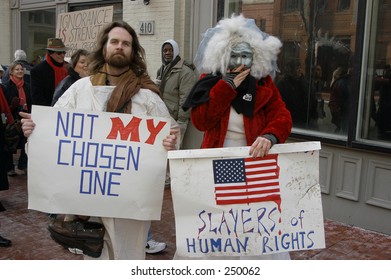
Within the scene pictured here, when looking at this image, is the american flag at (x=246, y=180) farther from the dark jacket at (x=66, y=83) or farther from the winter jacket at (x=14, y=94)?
the winter jacket at (x=14, y=94)

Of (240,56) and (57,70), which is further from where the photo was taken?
(57,70)

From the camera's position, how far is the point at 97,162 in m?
2.73

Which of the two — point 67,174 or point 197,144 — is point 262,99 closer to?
point 67,174

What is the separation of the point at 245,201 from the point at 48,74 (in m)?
3.68

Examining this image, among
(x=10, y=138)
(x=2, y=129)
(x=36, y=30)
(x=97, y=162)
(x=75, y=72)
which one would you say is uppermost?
(x=36, y=30)

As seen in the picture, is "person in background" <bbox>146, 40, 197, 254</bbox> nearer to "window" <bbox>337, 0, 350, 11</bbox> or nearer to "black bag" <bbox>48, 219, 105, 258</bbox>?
"window" <bbox>337, 0, 350, 11</bbox>

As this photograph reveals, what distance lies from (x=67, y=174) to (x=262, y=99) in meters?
1.24

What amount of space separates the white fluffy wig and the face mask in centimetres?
2

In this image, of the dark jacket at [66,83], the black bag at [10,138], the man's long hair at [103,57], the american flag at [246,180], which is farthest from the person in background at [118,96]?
the black bag at [10,138]

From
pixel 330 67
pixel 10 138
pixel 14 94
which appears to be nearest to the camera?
pixel 10 138

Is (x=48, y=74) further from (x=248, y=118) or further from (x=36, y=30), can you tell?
(x=36, y=30)

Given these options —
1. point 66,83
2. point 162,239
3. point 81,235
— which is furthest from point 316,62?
point 81,235

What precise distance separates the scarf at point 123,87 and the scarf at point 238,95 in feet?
0.93

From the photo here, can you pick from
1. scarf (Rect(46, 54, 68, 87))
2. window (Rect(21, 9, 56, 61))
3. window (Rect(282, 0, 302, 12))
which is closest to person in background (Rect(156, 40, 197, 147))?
scarf (Rect(46, 54, 68, 87))
